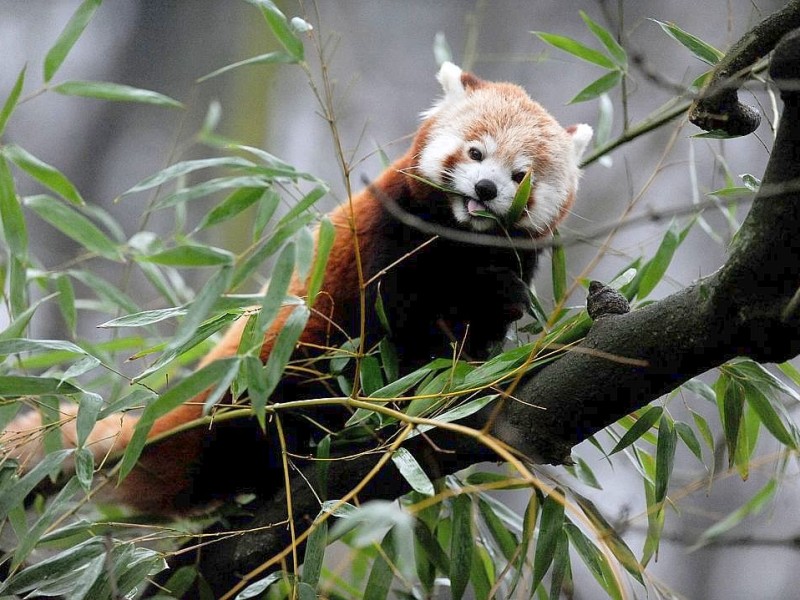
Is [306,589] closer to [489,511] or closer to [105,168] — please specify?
[489,511]

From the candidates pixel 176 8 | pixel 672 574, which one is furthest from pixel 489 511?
pixel 176 8

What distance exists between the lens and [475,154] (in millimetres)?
2551

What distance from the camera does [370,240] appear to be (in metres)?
2.58

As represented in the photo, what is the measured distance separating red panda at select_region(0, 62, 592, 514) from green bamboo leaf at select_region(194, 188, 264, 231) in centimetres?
62

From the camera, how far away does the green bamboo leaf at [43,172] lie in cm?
196

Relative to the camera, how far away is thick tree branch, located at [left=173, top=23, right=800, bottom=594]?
1431 millimetres

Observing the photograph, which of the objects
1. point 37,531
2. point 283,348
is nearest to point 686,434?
point 283,348

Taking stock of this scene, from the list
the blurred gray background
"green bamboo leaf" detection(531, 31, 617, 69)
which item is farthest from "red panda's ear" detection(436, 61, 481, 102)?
the blurred gray background

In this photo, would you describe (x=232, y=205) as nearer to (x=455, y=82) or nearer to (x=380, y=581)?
(x=380, y=581)

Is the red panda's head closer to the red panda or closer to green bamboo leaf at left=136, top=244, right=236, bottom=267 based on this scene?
the red panda

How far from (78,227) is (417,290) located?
0.97 metres

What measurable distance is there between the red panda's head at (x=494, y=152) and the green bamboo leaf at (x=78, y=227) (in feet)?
3.07

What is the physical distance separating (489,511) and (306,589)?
2.34ft

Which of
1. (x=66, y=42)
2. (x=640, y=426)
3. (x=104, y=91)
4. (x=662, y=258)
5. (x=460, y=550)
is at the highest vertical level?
(x=66, y=42)
